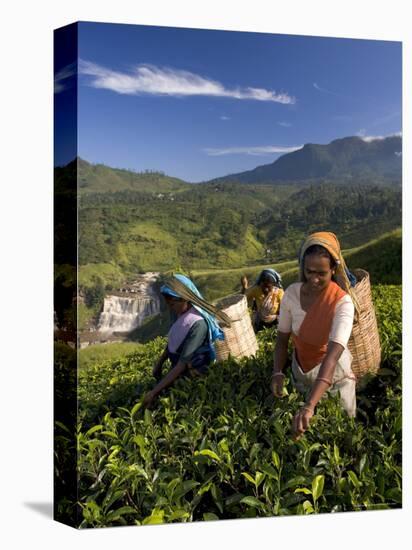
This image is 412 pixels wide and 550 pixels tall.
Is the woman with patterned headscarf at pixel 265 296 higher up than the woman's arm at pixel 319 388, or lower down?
higher up

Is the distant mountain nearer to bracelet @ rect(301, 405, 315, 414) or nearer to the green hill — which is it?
the green hill

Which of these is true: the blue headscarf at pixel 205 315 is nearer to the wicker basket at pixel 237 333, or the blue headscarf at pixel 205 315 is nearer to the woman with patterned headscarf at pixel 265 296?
the wicker basket at pixel 237 333

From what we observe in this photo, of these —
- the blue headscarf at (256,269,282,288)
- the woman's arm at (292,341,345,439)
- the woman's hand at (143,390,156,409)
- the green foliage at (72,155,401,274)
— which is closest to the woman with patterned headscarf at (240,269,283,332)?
the blue headscarf at (256,269,282,288)

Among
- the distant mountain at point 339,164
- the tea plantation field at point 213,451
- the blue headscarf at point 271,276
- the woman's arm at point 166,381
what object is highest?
the distant mountain at point 339,164

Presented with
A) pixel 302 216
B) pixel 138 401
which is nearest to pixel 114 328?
pixel 138 401

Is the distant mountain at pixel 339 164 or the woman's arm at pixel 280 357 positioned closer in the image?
the woman's arm at pixel 280 357

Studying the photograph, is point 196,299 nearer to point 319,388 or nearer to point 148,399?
point 148,399

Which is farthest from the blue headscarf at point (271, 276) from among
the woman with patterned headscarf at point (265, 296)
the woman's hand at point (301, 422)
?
the woman's hand at point (301, 422)

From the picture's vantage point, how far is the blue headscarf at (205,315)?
26.3 feet

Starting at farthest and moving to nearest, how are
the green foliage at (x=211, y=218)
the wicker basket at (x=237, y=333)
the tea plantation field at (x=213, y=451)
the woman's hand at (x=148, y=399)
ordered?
1. the wicker basket at (x=237, y=333)
2. the woman's hand at (x=148, y=399)
3. the green foliage at (x=211, y=218)
4. the tea plantation field at (x=213, y=451)

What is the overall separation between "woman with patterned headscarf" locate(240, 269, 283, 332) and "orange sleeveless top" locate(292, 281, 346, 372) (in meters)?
0.30

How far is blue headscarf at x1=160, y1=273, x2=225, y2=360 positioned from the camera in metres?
8.03

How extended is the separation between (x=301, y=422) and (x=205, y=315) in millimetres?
950

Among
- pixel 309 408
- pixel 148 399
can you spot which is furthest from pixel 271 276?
pixel 148 399
